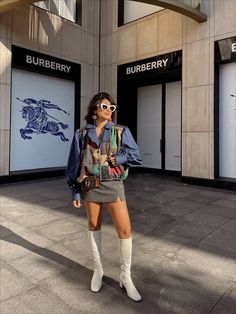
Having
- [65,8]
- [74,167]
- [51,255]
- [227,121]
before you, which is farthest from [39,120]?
[74,167]

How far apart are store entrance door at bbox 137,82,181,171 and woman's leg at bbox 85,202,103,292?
324 inches

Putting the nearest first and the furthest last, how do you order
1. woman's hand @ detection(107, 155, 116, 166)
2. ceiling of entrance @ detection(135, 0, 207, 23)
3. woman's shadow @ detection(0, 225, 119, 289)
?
woman's hand @ detection(107, 155, 116, 166)
woman's shadow @ detection(0, 225, 119, 289)
ceiling of entrance @ detection(135, 0, 207, 23)

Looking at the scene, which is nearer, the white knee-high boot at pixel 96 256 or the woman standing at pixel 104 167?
the woman standing at pixel 104 167

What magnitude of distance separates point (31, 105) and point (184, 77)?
5095mm

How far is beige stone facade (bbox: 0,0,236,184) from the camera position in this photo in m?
9.02

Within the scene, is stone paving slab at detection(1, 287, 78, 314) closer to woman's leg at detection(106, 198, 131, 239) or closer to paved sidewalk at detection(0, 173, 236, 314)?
paved sidewalk at detection(0, 173, 236, 314)

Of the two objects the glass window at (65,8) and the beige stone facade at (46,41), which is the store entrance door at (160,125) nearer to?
the beige stone facade at (46,41)

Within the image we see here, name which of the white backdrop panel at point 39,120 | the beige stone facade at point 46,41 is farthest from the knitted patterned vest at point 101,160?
the white backdrop panel at point 39,120

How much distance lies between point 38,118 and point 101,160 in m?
8.14

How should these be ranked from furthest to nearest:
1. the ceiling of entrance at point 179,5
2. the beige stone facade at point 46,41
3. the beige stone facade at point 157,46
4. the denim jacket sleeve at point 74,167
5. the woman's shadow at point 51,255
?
1. the beige stone facade at point 46,41
2. the beige stone facade at point 157,46
3. the ceiling of entrance at point 179,5
4. the woman's shadow at point 51,255
5. the denim jacket sleeve at point 74,167

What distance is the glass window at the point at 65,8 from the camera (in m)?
10.7

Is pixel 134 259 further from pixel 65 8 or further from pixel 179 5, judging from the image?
pixel 65 8

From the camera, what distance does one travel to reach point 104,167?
9.63 ft

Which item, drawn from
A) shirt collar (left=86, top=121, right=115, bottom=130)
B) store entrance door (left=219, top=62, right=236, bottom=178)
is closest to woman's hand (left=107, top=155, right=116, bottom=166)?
shirt collar (left=86, top=121, right=115, bottom=130)
